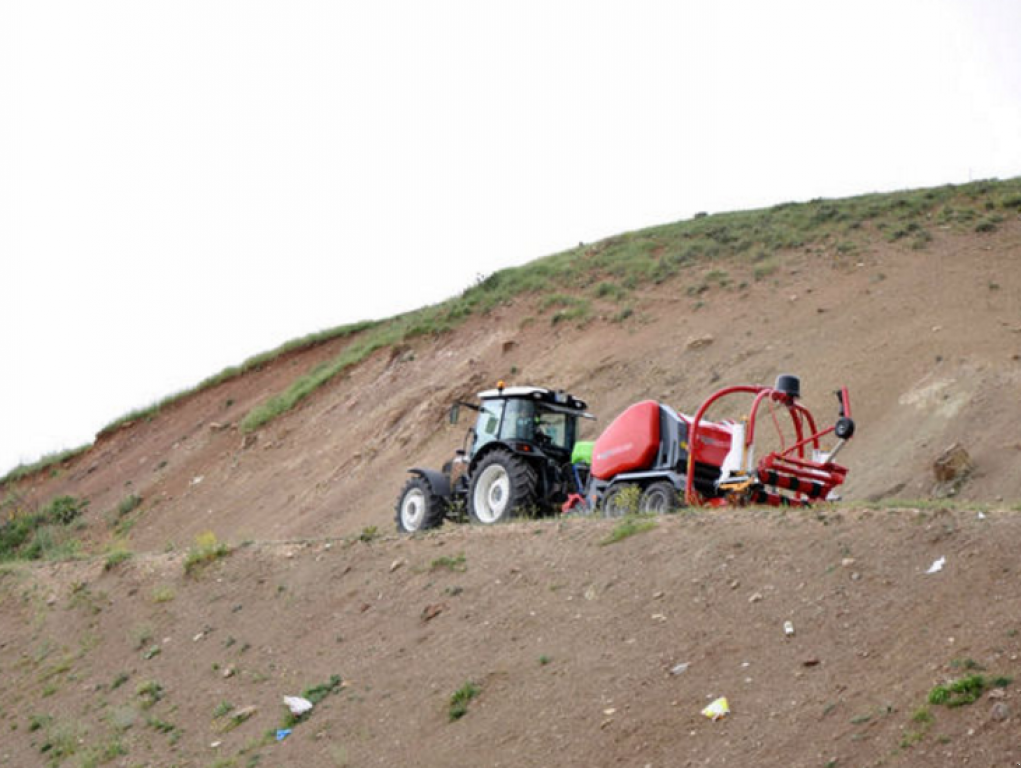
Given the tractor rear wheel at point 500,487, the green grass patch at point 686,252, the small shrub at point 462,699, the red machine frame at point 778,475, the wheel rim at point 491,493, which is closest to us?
the small shrub at point 462,699

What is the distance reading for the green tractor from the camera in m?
18.0

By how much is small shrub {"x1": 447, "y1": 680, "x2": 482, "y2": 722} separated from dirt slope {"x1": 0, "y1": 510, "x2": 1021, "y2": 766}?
78mm

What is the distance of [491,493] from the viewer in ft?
60.5

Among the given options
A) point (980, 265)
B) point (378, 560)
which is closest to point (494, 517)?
point (378, 560)

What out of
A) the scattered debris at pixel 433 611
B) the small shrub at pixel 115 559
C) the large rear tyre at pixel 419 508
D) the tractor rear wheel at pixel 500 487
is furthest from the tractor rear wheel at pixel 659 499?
the small shrub at pixel 115 559

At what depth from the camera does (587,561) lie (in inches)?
512

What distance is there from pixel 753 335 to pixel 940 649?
792 inches

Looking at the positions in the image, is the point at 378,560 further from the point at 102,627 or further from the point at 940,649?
the point at 940,649

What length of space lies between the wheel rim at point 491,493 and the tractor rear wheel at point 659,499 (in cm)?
275

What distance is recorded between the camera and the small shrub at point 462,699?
11.1m

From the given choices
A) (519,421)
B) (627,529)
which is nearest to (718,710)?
(627,529)

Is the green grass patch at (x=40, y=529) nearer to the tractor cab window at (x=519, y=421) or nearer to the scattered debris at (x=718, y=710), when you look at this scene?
the tractor cab window at (x=519, y=421)

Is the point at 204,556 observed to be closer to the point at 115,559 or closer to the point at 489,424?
the point at 115,559

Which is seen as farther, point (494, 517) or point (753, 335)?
point (753, 335)
